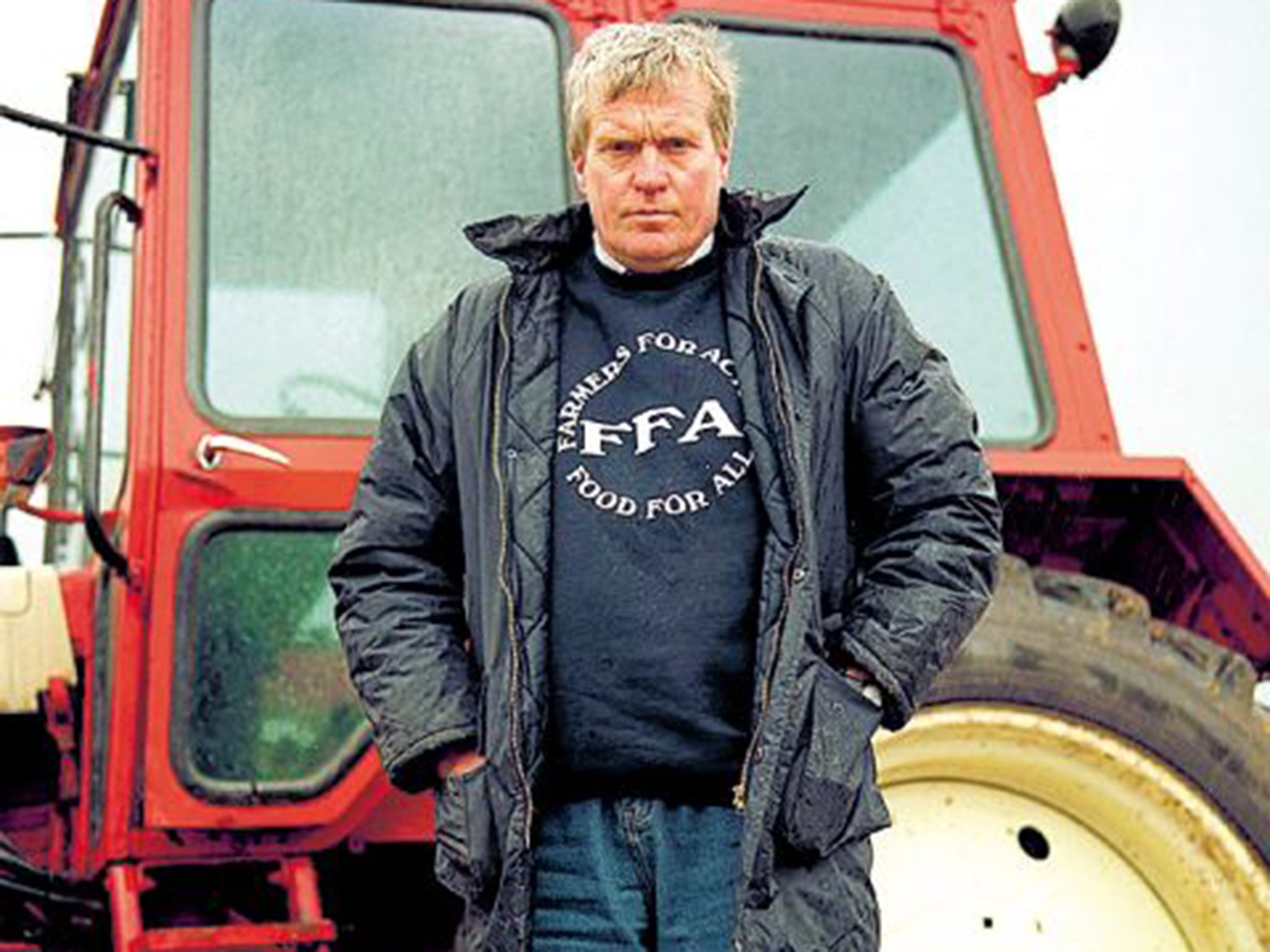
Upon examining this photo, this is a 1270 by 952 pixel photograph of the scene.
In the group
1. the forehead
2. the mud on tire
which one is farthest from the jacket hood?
the mud on tire

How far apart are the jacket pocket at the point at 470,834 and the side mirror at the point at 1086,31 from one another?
6.85 feet

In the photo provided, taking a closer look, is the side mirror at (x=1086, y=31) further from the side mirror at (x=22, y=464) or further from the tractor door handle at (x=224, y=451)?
the side mirror at (x=22, y=464)

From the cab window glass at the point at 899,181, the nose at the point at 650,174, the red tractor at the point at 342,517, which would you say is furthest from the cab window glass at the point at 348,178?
the nose at the point at 650,174

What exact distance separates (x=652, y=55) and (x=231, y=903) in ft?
4.76

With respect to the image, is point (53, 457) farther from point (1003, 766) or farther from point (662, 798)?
point (662, 798)

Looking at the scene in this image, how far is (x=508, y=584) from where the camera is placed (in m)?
1.98

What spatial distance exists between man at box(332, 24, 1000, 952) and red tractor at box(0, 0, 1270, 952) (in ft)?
2.57

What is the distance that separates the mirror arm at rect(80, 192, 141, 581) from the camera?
2742 millimetres

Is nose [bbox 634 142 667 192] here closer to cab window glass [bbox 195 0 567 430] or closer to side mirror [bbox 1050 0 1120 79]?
cab window glass [bbox 195 0 567 430]

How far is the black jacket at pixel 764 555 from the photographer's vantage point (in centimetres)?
193

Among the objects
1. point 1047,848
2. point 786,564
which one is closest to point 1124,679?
point 1047,848

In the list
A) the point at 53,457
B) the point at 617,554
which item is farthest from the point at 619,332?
the point at 53,457

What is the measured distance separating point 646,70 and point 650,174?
11 centimetres

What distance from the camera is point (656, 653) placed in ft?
6.45
